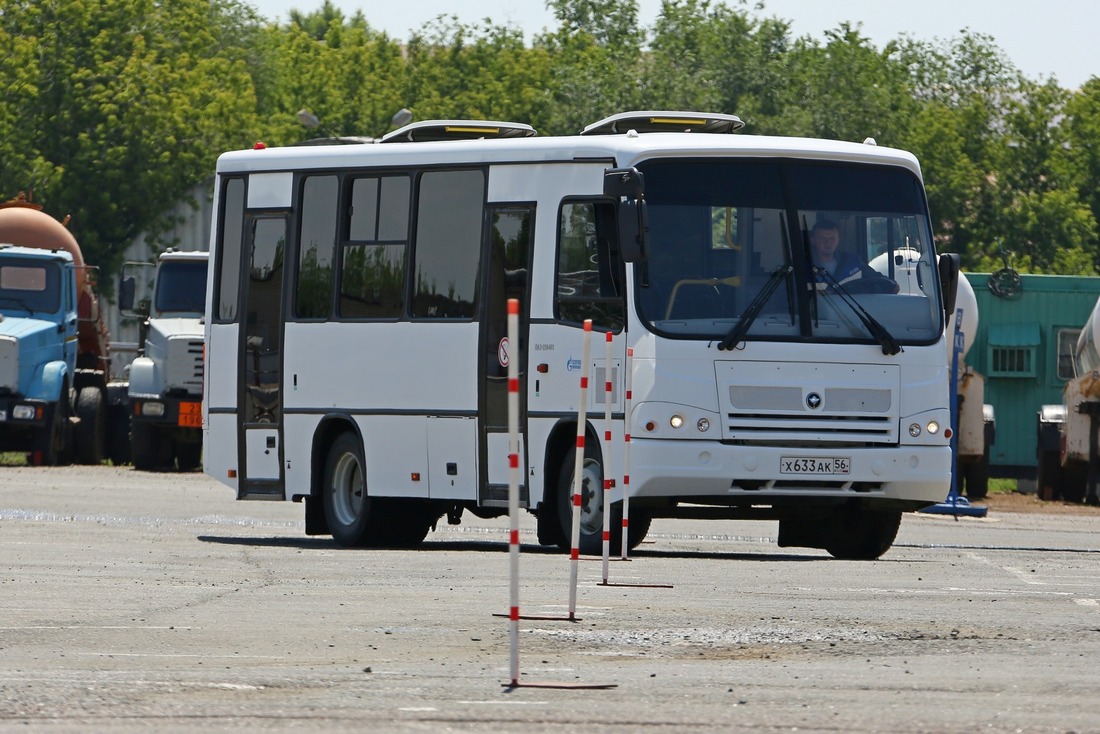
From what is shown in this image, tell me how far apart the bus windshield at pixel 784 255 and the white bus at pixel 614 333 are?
15mm

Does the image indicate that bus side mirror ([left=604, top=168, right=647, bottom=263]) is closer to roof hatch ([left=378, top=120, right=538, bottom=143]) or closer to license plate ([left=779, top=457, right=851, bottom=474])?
license plate ([left=779, top=457, right=851, bottom=474])

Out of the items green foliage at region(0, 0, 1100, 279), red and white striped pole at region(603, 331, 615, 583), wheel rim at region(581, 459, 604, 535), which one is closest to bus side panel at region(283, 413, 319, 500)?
wheel rim at region(581, 459, 604, 535)

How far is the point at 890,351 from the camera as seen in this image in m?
17.0

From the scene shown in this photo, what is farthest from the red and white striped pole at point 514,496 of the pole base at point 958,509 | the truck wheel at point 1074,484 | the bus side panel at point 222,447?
the truck wheel at point 1074,484

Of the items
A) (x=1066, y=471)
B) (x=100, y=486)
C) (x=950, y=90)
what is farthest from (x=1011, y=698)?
(x=950, y=90)

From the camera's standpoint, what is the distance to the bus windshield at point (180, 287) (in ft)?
111

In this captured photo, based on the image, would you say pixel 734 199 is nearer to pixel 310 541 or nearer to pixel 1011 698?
pixel 310 541

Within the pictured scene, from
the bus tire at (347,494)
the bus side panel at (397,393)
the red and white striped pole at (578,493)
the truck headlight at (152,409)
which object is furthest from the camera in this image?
the truck headlight at (152,409)

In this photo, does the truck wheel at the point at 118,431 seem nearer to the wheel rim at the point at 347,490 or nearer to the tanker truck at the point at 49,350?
the tanker truck at the point at 49,350

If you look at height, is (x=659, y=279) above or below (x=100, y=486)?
above

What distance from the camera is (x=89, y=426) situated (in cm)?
3600

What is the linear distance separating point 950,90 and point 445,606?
80.1 meters

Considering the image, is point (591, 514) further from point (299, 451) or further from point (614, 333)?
point (299, 451)

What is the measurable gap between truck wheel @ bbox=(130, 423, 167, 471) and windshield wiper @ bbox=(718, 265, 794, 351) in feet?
62.8
